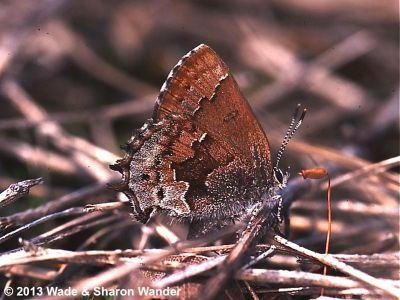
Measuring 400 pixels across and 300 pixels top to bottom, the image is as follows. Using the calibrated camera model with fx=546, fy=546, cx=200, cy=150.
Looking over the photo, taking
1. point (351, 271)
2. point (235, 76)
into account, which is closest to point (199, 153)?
point (351, 271)

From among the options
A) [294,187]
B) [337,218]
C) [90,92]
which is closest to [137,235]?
[294,187]

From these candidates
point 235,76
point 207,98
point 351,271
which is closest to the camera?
point 351,271

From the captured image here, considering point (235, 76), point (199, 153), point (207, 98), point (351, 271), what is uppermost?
point (235, 76)

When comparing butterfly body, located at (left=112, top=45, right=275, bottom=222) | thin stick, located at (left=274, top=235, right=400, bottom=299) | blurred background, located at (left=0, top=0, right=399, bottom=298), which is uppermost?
blurred background, located at (left=0, top=0, right=399, bottom=298)

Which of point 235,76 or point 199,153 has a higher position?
point 235,76

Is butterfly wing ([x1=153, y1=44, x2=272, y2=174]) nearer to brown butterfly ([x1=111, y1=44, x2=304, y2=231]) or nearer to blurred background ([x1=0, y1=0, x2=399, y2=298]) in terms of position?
brown butterfly ([x1=111, y1=44, x2=304, y2=231])

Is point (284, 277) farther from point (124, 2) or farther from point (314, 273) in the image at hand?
point (124, 2)

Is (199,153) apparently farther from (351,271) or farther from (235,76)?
(235,76)

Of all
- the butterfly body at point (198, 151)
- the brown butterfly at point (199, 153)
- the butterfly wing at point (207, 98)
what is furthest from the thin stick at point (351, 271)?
the butterfly wing at point (207, 98)

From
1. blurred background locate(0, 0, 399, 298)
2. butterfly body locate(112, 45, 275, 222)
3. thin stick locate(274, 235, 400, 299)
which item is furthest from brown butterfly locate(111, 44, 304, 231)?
blurred background locate(0, 0, 399, 298)
